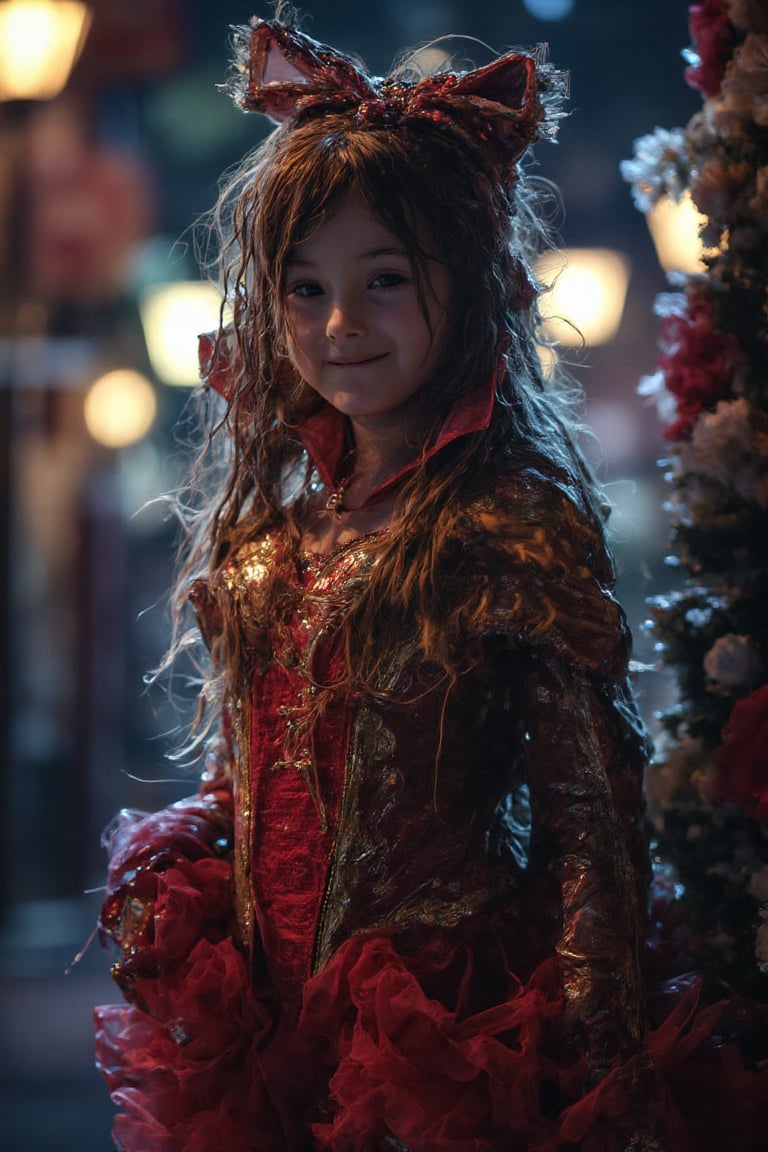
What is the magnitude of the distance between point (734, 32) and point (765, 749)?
3.18ft

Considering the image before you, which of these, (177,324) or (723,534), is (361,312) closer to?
(723,534)

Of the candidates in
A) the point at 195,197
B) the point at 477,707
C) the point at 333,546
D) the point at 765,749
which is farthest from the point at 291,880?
the point at 195,197

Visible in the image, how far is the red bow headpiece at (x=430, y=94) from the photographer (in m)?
1.52

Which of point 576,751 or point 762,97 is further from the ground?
point 762,97

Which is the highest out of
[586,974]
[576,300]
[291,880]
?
[576,300]

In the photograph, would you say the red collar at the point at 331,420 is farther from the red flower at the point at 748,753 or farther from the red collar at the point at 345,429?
the red flower at the point at 748,753

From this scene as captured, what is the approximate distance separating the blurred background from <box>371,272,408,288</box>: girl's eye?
289cm

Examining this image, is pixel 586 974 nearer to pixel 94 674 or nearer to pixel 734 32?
pixel 734 32

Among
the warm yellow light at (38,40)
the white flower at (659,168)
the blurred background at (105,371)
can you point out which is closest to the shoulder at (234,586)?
the white flower at (659,168)

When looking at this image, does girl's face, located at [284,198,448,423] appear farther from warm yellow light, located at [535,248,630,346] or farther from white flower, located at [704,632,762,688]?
warm yellow light, located at [535,248,630,346]

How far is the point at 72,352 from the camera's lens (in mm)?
6371

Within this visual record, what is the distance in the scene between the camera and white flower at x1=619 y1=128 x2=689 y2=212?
185 centimetres

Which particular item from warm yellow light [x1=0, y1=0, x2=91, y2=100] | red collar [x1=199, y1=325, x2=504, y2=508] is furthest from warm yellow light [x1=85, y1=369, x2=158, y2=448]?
red collar [x1=199, y1=325, x2=504, y2=508]

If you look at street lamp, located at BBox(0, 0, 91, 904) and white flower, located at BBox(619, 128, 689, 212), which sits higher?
street lamp, located at BBox(0, 0, 91, 904)
